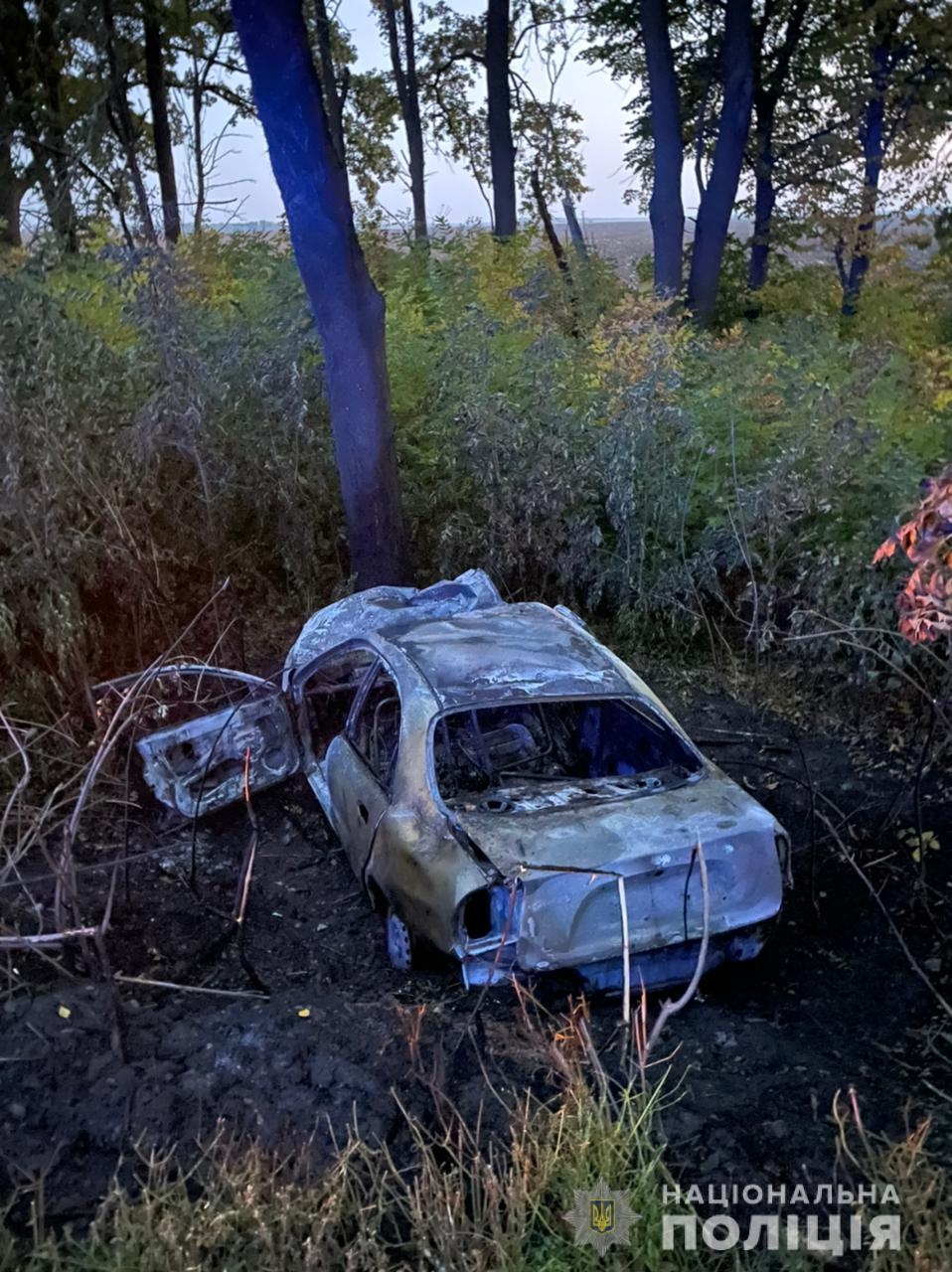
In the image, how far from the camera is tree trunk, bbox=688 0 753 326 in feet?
46.8

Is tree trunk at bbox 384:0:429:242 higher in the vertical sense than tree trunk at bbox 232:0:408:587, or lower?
higher

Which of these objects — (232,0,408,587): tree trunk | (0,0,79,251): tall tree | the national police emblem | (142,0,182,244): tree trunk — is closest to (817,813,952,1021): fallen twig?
the national police emblem

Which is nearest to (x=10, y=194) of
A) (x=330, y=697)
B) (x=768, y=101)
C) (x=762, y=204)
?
(x=762, y=204)

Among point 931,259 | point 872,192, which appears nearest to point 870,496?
point 931,259

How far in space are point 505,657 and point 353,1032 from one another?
199 cm

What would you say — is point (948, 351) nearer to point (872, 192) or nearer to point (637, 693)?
point (637, 693)

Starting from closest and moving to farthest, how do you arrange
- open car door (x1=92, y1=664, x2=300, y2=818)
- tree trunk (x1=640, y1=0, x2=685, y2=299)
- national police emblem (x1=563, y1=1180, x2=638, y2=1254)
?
national police emblem (x1=563, y1=1180, x2=638, y2=1254)
open car door (x1=92, y1=664, x2=300, y2=818)
tree trunk (x1=640, y1=0, x2=685, y2=299)

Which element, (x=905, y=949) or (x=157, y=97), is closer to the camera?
(x=905, y=949)

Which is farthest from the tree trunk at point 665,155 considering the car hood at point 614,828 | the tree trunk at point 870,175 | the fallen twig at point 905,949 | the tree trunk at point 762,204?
the fallen twig at point 905,949

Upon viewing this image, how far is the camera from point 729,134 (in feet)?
47.0

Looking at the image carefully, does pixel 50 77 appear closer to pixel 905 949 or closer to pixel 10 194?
pixel 10 194

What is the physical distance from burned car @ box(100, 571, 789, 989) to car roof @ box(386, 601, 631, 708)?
0.04ft

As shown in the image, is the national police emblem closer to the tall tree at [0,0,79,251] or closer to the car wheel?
the car wheel

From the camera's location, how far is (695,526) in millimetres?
8227
